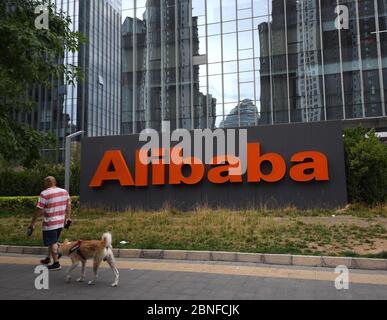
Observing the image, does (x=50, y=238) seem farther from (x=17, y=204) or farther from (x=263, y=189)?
(x=17, y=204)

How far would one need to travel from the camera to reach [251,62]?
30.8 metres

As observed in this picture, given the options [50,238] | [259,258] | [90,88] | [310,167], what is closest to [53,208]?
[50,238]

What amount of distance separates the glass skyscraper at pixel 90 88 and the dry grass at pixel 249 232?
42.9 m

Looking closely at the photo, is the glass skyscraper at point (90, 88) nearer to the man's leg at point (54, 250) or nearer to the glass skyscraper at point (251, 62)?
the glass skyscraper at point (251, 62)

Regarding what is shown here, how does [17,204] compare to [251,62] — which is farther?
[251,62]

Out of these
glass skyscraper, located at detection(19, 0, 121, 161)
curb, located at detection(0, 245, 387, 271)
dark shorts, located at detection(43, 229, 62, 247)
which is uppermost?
glass skyscraper, located at detection(19, 0, 121, 161)

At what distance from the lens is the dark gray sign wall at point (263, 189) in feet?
53.6

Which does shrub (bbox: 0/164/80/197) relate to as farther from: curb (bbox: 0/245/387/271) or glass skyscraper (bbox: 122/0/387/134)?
curb (bbox: 0/245/387/271)

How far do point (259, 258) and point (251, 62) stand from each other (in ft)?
78.1

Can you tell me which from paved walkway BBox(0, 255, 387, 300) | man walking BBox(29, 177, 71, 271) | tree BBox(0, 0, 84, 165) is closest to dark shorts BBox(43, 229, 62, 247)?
man walking BBox(29, 177, 71, 271)

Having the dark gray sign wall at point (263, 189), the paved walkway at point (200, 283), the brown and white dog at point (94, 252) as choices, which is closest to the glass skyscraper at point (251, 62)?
the dark gray sign wall at point (263, 189)

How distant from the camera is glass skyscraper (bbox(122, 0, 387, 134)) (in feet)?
92.3

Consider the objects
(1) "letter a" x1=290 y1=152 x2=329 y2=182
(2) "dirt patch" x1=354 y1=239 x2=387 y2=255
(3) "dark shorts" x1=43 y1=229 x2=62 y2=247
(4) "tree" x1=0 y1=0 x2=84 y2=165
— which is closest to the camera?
(4) "tree" x1=0 y1=0 x2=84 y2=165

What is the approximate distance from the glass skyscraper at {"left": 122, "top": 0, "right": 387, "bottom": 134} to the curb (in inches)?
829
